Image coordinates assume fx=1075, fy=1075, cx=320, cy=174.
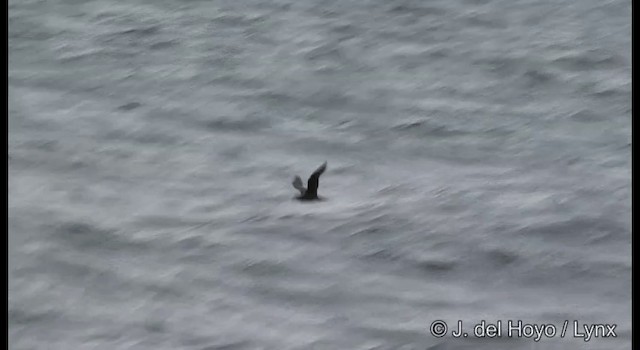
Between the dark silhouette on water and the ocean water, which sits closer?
the ocean water

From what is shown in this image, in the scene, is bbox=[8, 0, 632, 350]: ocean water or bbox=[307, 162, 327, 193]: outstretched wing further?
bbox=[307, 162, 327, 193]: outstretched wing

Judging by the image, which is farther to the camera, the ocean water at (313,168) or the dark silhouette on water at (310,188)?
the dark silhouette on water at (310,188)

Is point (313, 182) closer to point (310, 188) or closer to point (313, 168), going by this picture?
point (310, 188)

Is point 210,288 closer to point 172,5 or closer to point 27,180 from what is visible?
point 27,180

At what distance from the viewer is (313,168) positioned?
2477mm

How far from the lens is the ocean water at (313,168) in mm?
2008

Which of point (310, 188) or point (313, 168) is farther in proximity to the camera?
point (313, 168)

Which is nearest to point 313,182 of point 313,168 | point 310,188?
point 310,188

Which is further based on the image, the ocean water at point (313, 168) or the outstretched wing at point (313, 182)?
the outstretched wing at point (313, 182)

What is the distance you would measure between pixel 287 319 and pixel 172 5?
1.50 m

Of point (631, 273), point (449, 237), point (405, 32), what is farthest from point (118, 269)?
point (405, 32)

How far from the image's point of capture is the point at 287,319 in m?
1.98

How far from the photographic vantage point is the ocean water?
2.01m
